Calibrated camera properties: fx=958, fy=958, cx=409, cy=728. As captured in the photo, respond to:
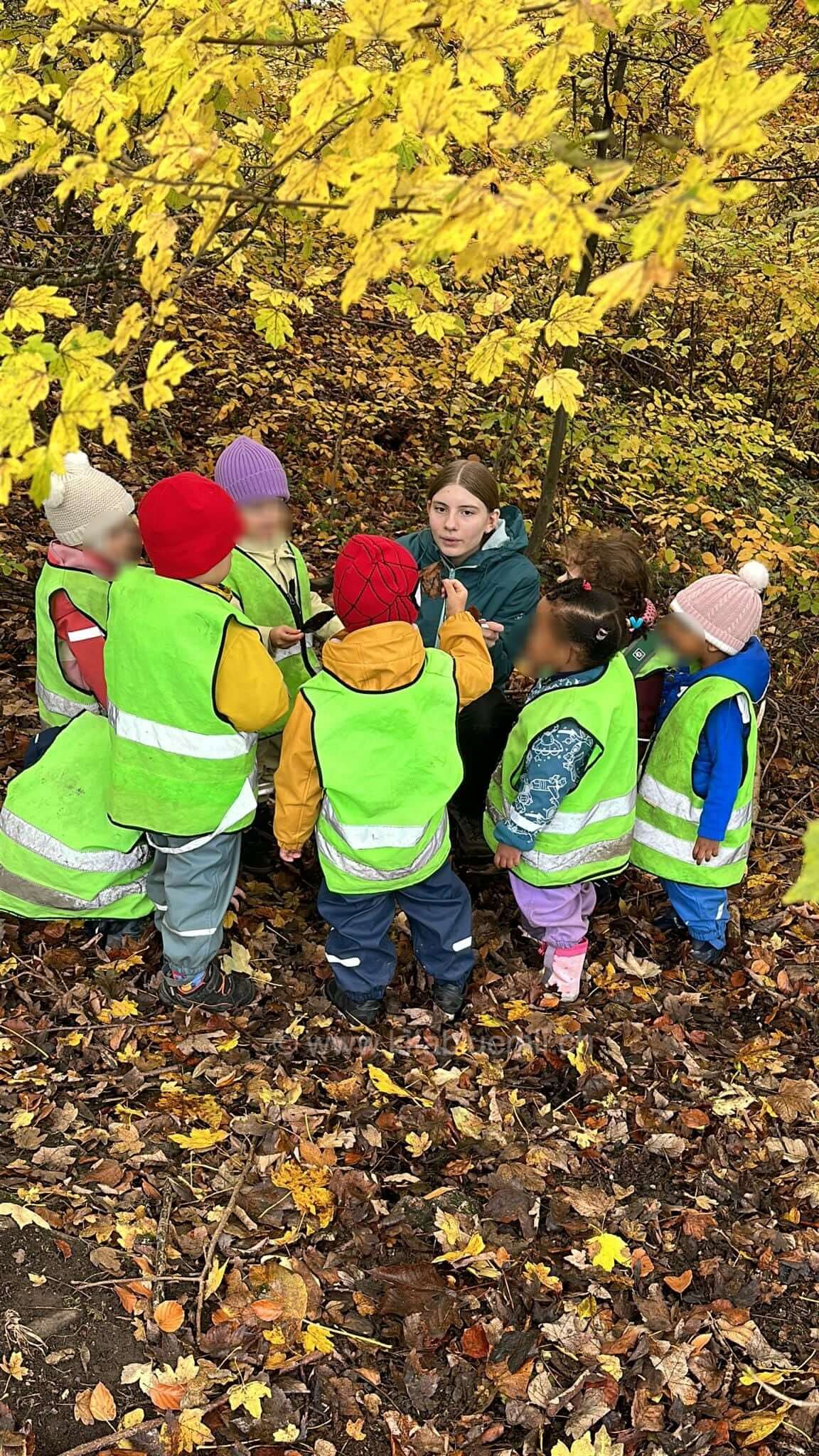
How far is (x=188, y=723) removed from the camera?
3.29 meters

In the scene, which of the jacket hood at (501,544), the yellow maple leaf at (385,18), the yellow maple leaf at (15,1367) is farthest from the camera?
the jacket hood at (501,544)

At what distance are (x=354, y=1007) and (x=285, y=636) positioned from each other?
1.55 m

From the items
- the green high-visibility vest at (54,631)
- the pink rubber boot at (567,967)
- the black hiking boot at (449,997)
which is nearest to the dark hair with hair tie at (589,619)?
the pink rubber boot at (567,967)

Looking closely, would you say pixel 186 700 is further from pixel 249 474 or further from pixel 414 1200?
pixel 414 1200

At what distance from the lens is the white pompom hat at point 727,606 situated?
12.0 ft

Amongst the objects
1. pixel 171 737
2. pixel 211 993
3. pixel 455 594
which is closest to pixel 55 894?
pixel 211 993

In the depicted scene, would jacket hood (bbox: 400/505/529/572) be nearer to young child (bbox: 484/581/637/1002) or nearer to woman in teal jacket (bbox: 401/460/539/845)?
woman in teal jacket (bbox: 401/460/539/845)

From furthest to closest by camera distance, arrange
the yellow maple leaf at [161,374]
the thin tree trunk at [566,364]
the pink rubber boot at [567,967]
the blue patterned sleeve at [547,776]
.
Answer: the thin tree trunk at [566,364] → the pink rubber boot at [567,967] → the blue patterned sleeve at [547,776] → the yellow maple leaf at [161,374]

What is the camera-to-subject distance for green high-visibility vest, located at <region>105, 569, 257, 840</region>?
3139 millimetres

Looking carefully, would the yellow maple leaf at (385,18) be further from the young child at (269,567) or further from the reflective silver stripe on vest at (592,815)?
the reflective silver stripe on vest at (592,815)

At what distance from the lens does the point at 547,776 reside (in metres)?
3.66

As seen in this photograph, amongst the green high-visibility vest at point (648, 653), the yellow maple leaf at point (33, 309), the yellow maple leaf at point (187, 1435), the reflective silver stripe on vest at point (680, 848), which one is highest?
the yellow maple leaf at point (33, 309)

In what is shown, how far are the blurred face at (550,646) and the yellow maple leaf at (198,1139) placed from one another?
82.3 inches

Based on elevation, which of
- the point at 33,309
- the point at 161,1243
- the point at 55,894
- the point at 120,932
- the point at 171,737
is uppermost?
the point at 33,309
